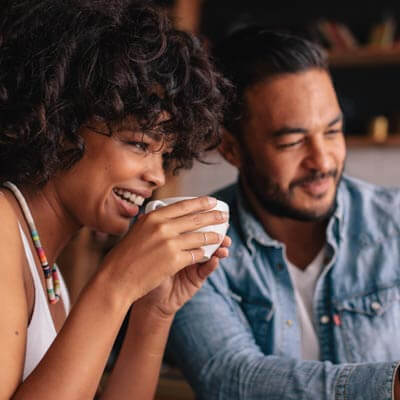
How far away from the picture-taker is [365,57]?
11.1 ft

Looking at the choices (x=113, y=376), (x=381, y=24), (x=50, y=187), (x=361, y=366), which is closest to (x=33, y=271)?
(x=50, y=187)

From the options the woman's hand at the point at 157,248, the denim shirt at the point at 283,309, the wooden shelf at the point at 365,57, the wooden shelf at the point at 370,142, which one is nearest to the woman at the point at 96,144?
the woman's hand at the point at 157,248

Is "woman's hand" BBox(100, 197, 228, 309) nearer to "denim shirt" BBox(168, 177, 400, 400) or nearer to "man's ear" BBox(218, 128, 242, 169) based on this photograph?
"denim shirt" BBox(168, 177, 400, 400)

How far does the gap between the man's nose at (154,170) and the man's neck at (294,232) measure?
1.94ft

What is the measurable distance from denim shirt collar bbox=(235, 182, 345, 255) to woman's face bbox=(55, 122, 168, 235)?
1.74 feet

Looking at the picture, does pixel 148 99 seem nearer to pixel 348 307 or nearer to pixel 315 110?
pixel 315 110

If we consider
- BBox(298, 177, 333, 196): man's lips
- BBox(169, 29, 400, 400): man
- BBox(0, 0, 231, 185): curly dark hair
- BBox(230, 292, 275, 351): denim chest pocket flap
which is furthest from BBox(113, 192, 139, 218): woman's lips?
BBox(298, 177, 333, 196): man's lips

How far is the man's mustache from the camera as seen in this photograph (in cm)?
155

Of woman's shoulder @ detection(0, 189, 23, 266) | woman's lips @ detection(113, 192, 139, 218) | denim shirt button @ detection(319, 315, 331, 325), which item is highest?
woman's shoulder @ detection(0, 189, 23, 266)

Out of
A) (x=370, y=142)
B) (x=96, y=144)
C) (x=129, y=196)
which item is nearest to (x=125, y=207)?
(x=129, y=196)

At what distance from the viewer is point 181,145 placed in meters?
1.25

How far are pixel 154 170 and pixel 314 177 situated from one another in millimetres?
569

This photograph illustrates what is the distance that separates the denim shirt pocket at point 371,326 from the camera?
1.43 m

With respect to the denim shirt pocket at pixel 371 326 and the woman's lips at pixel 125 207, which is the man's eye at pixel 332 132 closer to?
the denim shirt pocket at pixel 371 326
